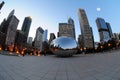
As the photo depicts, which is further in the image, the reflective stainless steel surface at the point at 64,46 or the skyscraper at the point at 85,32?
the skyscraper at the point at 85,32

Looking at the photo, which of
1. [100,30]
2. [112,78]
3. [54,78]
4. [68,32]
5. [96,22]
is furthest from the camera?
[96,22]

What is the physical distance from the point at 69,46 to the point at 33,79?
13.4m

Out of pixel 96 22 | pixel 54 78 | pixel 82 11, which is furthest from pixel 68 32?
pixel 54 78

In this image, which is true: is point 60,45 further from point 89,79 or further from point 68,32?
point 68,32

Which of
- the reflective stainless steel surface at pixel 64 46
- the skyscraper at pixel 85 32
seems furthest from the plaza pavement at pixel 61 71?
the skyscraper at pixel 85 32

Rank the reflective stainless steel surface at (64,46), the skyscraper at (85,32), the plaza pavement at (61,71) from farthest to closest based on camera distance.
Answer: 1. the skyscraper at (85,32)
2. the reflective stainless steel surface at (64,46)
3. the plaza pavement at (61,71)

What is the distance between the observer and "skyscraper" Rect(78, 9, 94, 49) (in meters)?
133

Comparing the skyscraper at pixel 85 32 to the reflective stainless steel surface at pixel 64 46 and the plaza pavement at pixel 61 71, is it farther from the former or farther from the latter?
the plaza pavement at pixel 61 71

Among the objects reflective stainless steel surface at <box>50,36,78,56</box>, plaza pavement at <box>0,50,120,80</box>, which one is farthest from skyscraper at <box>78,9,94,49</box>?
plaza pavement at <box>0,50,120,80</box>

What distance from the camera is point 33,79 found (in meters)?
4.69

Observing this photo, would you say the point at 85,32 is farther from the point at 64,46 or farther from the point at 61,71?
the point at 61,71

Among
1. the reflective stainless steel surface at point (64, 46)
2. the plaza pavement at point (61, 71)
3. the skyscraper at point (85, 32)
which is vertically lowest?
the plaza pavement at point (61, 71)

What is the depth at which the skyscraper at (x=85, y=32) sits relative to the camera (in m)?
133

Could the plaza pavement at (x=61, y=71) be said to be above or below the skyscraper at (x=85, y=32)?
below
